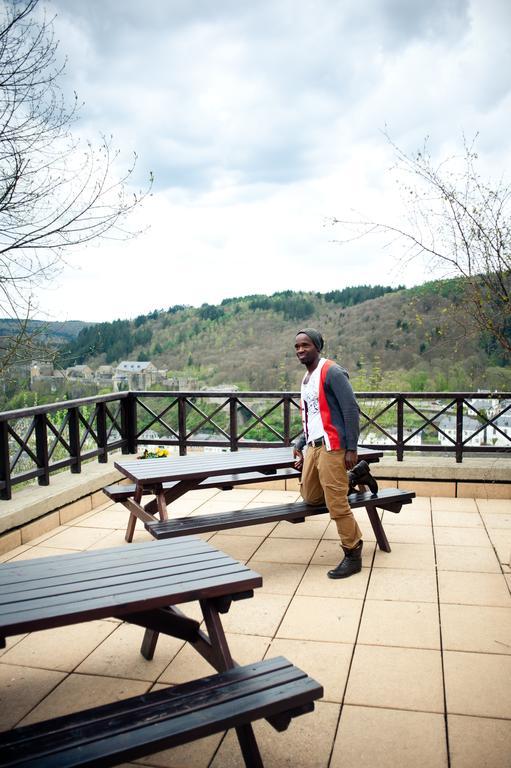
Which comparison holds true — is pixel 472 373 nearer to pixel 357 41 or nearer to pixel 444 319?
pixel 444 319

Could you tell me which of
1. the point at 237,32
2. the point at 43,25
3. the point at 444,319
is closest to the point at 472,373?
the point at 444,319

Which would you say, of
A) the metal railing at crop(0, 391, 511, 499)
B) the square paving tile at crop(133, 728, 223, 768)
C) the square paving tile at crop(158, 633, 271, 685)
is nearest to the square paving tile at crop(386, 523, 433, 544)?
the metal railing at crop(0, 391, 511, 499)

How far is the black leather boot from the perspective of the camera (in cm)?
369

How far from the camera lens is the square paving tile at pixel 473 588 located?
3.32 meters

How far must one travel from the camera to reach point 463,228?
450 centimetres

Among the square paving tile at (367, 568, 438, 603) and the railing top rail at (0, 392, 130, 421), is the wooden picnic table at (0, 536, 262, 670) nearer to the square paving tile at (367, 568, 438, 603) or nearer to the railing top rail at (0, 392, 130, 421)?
the square paving tile at (367, 568, 438, 603)

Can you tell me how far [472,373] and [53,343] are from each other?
4.31 m

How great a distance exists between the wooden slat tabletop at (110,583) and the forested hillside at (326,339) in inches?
96.2

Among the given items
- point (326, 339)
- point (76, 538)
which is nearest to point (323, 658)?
point (76, 538)

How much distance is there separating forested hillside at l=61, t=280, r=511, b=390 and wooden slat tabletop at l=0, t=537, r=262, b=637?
2444 mm

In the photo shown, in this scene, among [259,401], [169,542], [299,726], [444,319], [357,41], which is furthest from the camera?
[259,401]

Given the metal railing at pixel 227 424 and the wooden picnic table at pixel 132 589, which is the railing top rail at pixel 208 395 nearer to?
the metal railing at pixel 227 424

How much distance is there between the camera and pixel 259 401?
6.58 metres

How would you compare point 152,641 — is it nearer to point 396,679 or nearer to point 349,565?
point 396,679
